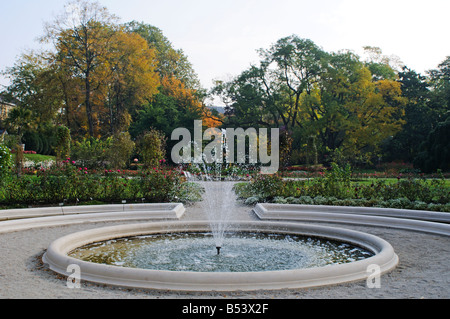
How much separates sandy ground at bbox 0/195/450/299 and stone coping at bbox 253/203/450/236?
1397 mm

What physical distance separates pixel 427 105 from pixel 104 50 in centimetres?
2621

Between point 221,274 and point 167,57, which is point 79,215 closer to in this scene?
point 221,274

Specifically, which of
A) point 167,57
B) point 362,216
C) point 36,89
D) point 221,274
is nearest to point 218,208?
point 362,216

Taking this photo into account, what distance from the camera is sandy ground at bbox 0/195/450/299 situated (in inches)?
171

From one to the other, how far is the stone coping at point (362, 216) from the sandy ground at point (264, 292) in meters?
1.40

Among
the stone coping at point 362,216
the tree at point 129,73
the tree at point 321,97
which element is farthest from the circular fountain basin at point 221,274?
the tree at point 129,73

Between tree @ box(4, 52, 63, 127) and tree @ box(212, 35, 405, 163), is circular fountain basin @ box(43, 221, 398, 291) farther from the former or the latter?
tree @ box(4, 52, 63, 127)

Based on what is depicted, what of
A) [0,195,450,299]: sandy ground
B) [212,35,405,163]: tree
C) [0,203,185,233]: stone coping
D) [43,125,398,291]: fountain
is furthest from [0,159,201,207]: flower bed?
[212,35,405,163]: tree

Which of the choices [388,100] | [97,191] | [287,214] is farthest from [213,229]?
[388,100]

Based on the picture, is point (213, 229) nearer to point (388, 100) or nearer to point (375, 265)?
point (375, 265)

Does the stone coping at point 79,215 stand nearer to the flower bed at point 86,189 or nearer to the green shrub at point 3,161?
the flower bed at point 86,189

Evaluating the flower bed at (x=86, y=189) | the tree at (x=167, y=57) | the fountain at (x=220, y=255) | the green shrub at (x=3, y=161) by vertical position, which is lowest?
the fountain at (x=220, y=255)

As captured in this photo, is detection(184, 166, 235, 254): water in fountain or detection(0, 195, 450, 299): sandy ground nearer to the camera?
detection(0, 195, 450, 299): sandy ground

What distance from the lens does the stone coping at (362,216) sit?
855cm
